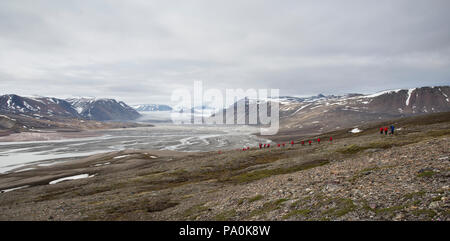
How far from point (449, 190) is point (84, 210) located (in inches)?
1247

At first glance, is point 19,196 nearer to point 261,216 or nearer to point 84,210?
point 84,210

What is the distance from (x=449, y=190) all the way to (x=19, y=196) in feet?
189

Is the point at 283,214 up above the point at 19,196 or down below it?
above

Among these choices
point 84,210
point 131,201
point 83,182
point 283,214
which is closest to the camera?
point 283,214

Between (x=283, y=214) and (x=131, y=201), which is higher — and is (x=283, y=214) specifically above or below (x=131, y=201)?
above

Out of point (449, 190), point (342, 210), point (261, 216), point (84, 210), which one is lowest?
point (84, 210)

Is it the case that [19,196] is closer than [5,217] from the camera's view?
No
